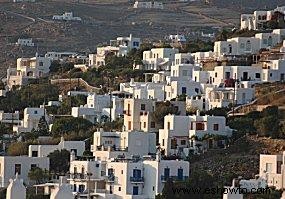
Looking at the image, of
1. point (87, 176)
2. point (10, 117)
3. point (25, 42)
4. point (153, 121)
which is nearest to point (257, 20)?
point (10, 117)

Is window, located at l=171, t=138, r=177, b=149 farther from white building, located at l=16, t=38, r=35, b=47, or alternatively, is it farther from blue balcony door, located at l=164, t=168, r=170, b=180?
white building, located at l=16, t=38, r=35, b=47

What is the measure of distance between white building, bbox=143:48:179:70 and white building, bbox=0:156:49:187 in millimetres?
20796

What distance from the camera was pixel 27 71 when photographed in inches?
3319

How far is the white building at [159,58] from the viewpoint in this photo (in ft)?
248

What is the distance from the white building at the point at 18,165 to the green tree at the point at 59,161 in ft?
1.44

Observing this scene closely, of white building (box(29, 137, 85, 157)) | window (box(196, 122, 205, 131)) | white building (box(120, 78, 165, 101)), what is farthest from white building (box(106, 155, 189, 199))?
white building (box(120, 78, 165, 101))

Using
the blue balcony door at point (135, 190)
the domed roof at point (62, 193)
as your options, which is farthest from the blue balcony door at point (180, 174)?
the domed roof at point (62, 193)

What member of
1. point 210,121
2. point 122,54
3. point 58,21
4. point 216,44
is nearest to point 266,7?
point 58,21

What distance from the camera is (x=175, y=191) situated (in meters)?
46.6

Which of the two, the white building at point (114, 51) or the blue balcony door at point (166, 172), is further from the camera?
the white building at point (114, 51)

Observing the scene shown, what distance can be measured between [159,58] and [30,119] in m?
10.9

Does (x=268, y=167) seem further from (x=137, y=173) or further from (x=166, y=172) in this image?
(x=137, y=173)

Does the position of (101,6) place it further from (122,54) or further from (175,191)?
(175,191)

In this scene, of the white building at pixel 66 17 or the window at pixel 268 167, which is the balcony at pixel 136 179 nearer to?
the window at pixel 268 167
